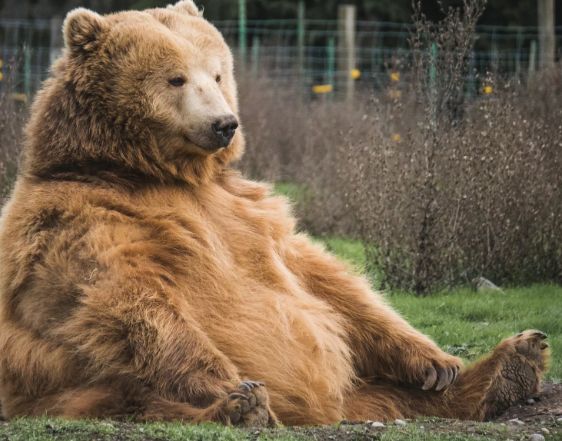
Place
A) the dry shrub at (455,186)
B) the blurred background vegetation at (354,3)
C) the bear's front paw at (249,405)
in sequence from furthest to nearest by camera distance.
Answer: the blurred background vegetation at (354,3)
the dry shrub at (455,186)
the bear's front paw at (249,405)

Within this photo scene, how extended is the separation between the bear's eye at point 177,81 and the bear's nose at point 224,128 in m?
0.31

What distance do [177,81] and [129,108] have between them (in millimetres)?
280

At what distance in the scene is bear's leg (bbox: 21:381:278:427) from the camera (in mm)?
4492

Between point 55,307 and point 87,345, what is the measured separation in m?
0.28

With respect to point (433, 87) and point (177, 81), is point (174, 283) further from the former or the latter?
point (433, 87)

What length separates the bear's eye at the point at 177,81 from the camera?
5262mm

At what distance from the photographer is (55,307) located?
484 centimetres

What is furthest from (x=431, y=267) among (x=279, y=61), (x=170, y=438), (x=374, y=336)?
(x=279, y=61)

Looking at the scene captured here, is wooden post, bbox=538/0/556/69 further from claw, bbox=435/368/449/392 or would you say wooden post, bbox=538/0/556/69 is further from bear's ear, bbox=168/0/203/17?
claw, bbox=435/368/449/392

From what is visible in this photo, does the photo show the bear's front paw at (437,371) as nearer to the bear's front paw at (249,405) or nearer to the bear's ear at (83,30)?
the bear's front paw at (249,405)

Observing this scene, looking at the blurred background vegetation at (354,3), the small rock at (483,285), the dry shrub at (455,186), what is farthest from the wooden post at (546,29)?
the small rock at (483,285)

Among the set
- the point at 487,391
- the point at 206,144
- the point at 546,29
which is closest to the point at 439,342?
the point at 487,391

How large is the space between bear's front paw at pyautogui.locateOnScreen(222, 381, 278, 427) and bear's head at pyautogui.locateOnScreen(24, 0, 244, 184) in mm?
1197

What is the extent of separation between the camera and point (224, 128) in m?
5.11
